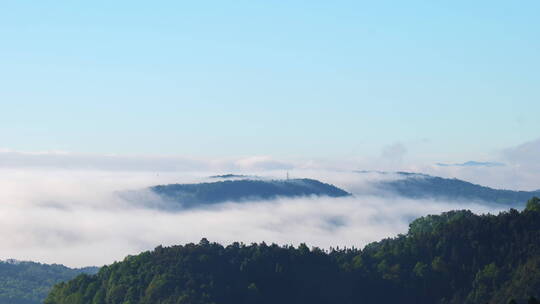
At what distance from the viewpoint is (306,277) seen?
194 meters

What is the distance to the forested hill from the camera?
181 metres

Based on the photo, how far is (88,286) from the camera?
195750 millimetres

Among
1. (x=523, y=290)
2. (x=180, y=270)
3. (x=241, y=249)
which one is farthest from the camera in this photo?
(x=241, y=249)

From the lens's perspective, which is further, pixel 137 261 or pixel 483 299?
pixel 137 261

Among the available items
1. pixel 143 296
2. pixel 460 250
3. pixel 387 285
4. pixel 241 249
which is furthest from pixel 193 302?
pixel 460 250

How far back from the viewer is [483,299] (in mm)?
181250

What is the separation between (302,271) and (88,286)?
4135cm

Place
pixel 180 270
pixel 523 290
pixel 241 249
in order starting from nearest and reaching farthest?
pixel 523 290 → pixel 180 270 → pixel 241 249

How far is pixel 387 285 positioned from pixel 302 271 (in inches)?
647

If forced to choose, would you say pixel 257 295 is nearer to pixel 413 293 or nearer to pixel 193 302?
pixel 193 302

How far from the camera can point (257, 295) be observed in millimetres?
181625

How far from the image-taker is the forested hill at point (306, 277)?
594 ft

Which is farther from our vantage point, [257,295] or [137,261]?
[137,261]

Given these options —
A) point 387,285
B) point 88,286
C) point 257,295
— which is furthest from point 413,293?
point 88,286
